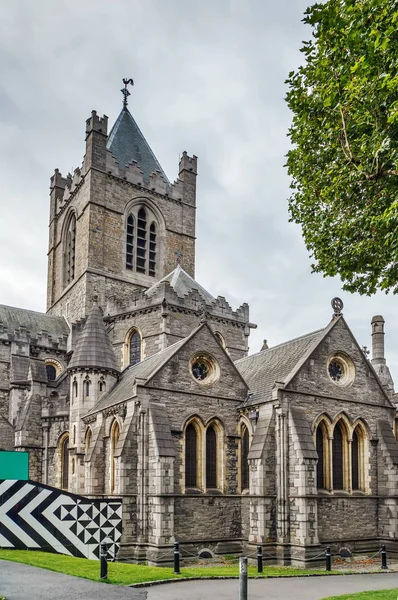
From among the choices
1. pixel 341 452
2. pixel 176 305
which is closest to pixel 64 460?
pixel 176 305

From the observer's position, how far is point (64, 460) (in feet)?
97.2

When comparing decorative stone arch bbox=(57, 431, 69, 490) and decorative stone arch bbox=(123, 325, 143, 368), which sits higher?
decorative stone arch bbox=(123, 325, 143, 368)

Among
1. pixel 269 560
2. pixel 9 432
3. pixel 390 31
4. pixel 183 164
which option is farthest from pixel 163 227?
pixel 390 31

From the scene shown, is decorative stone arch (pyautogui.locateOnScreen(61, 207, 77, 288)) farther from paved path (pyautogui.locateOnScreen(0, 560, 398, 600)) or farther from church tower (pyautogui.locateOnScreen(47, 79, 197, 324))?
paved path (pyautogui.locateOnScreen(0, 560, 398, 600))

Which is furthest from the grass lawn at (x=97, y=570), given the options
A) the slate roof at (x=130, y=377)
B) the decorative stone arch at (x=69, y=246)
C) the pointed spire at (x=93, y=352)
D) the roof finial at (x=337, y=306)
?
the decorative stone arch at (x=69, y=246)

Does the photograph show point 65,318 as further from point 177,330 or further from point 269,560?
point 269,560

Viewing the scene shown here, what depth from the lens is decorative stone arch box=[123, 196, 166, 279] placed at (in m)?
43.3

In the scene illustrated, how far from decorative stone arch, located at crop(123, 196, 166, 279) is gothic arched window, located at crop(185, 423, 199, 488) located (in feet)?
71.5

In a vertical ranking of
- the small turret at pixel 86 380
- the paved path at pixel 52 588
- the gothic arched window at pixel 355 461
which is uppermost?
the small turret at pixel 86 380

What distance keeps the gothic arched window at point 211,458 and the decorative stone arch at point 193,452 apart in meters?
0.52

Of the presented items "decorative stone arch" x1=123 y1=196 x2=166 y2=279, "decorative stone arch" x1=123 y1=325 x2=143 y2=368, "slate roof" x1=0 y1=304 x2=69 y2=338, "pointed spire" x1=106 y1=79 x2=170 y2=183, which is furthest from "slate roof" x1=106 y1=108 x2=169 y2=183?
"decorative stone arch" x1=123 y1=325 x2=143 y2=368

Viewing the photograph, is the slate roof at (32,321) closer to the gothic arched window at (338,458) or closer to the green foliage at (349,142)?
the gothic arched window at (338,458)

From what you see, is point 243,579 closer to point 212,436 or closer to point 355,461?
point 212,436

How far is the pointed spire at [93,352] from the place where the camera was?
90.7 feet
